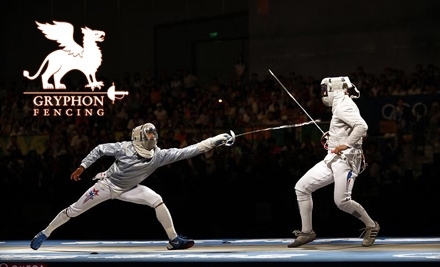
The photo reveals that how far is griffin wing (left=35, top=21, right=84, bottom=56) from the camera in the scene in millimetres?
13656

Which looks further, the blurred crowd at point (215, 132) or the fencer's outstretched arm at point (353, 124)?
the blurred crowd at point (215, 132)

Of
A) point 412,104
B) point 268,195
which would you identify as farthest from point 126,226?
point 412,104

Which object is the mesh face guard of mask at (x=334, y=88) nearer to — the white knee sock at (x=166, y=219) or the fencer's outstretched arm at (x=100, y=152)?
the white knee sock at (x=166, y=219)

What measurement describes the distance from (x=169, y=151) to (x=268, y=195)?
3480mm

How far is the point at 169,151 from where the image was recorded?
7867 mm

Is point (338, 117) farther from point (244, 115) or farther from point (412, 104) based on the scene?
point (244, 115)

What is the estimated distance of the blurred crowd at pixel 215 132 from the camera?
11.3m

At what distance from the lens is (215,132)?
12211 mm

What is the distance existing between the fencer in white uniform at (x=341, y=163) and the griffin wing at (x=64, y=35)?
6.52 metres

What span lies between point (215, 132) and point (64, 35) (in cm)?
326

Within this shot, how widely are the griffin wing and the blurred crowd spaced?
→ 2.03 ft

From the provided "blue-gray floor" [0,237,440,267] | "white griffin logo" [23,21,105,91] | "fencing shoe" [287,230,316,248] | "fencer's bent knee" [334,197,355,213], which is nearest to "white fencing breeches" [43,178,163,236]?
"blue-gray floor" [0,237,440,267]

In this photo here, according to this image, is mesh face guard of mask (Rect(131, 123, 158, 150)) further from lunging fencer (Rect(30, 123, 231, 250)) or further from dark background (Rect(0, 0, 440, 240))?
dark background (Rect(0, 0, 440, 240))

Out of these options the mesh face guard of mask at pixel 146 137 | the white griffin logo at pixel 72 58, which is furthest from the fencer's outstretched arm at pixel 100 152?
the white griffin logo at pixel 72 58
